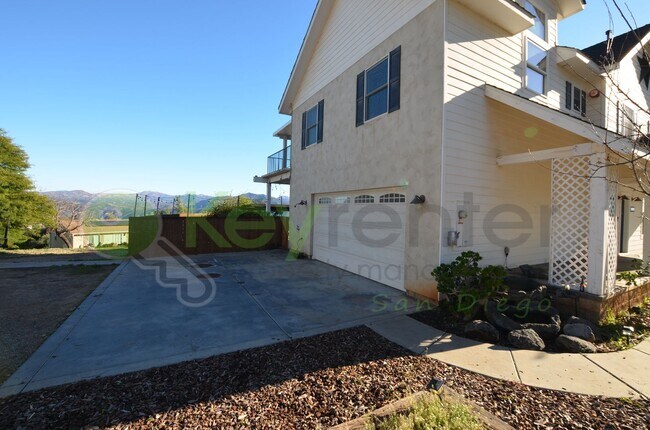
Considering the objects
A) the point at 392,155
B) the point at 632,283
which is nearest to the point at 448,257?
the point at 392,155

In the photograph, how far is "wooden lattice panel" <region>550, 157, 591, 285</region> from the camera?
5406mm

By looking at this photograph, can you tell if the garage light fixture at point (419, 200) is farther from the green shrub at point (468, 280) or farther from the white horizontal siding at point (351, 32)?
the white horizontal siding at point (351, 32)

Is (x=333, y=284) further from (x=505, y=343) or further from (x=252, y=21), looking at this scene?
(x=252, y=21)

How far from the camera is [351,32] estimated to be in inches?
366

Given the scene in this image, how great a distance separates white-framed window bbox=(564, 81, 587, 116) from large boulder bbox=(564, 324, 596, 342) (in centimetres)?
747

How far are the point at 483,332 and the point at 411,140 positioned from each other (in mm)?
4139

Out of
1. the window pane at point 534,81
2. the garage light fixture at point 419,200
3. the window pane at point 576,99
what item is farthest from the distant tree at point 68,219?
the window pane at point 576,99

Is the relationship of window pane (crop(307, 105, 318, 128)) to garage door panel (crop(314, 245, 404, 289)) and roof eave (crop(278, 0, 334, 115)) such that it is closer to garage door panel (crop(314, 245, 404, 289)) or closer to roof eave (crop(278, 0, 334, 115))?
roof eave (crop(278, 0, 334, 115))

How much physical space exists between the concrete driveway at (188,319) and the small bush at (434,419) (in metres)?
2.31

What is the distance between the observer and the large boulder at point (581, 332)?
423 centimetres

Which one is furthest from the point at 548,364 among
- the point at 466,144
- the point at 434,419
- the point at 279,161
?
the point at 279,161

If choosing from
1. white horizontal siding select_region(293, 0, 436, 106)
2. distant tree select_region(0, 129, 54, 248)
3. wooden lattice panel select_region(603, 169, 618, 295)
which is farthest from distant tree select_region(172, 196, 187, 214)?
wooden lattice panel select_region(603, 169, 618, 295)

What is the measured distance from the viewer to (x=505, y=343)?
14.2ft

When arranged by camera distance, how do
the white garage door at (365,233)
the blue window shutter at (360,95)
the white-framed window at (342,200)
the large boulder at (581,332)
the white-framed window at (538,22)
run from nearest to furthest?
the large boulder at (581,332) < the white garage door at (365,233) < the white-framed window at (538,22) < the blue window shutter at (360,95) < the white-framed window at (342,200)
